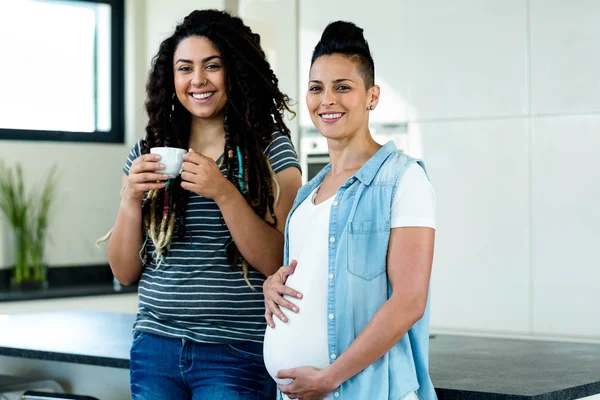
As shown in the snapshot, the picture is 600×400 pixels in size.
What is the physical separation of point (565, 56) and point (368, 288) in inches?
87.1

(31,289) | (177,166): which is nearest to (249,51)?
(177,166)

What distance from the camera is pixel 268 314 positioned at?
1.60 metres

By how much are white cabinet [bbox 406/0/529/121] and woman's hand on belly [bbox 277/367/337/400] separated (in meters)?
2.25

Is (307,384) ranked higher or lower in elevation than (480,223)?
lower

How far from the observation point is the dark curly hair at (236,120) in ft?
5.83

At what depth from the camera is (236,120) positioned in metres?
1.82

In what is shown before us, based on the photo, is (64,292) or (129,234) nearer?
(129,234)

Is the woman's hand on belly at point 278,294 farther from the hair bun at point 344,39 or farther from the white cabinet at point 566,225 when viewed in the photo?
the white cabinet at point 566,225

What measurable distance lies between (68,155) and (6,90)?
44cm

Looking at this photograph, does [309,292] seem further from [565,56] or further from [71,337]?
[565,56]

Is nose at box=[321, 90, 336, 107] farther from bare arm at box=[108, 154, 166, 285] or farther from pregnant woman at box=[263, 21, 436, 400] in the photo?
bare arm at box=[108, 154, 166, 285]

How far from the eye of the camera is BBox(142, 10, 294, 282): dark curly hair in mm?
1777

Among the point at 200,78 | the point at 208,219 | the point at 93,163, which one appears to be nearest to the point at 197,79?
the point at 200,78

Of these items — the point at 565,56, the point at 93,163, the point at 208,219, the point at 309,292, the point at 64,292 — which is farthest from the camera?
the point at 93,163
